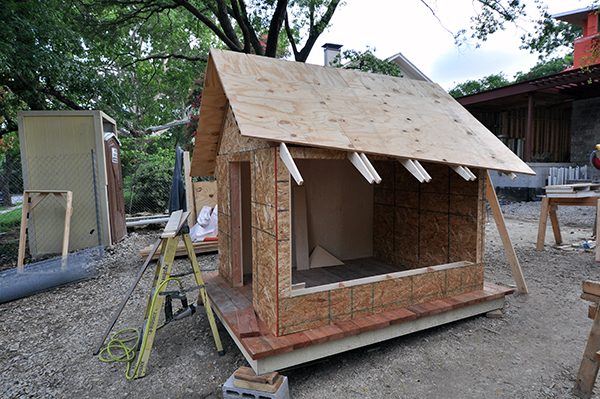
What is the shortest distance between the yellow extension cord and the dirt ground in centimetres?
9

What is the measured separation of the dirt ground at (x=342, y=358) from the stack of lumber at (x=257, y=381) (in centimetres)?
34

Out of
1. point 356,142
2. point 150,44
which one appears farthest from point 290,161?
point 150,44

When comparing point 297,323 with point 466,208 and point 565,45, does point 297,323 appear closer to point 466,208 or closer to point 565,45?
point 466,208

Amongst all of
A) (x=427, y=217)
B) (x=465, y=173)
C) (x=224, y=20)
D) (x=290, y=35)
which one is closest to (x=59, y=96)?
(x=224, y=20)


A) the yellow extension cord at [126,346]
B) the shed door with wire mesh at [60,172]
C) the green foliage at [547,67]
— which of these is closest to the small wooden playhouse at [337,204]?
the yellow extension cord at [126,346]

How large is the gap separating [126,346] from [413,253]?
12.4 feet

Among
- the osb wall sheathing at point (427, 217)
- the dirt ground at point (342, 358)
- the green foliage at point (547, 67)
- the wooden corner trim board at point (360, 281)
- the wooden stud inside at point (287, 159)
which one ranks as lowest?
the dirt ground at point (342, 358)

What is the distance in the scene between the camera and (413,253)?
502 cm

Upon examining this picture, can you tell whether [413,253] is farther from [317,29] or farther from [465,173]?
[317,29]

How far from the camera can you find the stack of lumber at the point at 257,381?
250cm

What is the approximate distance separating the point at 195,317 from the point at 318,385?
6.47 feet

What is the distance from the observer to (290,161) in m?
2.70

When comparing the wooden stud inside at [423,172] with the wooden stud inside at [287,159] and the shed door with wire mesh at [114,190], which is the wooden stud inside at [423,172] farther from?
the shed door with wire mesh at [114,190]

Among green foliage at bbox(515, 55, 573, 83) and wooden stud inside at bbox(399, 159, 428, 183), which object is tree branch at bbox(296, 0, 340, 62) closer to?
wooden stud inside at bbox(399, 159, 428, 183)
